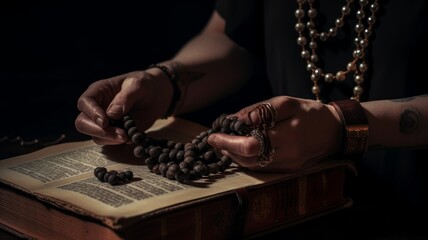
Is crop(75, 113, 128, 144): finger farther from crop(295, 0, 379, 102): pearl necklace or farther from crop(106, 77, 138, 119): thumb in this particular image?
crop(295, 0, 379, 102): pearl necklace

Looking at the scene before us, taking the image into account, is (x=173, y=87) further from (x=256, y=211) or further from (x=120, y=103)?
(x=256, y=211)

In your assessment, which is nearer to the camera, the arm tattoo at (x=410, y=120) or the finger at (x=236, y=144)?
the finger at (x=236, y=144)

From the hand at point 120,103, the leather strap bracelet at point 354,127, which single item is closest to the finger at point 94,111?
the hand at point 120,103

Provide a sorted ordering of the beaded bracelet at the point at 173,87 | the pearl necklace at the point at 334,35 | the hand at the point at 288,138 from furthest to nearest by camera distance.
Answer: the beaded bracelet at the point at 173,87, the pearl necklace at the point at 334,35, the hand at the point at 288,138

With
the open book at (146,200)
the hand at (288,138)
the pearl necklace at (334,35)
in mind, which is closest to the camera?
the open book at (146,200)

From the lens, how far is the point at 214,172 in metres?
1.06

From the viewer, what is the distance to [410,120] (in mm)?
1179

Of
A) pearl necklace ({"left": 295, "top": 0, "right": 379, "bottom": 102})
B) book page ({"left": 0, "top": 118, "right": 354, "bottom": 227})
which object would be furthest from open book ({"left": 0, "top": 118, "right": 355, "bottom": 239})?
pearl necklace ({"left": 295, "top": 0, "right": 379, "bottom": 102})

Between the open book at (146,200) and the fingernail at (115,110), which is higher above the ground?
the fingernail at (115,110)

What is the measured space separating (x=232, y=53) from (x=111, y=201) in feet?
2.29

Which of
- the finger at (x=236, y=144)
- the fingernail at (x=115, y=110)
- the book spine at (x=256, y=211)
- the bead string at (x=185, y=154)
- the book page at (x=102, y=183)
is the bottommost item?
the book spine at (x=256, y=211)

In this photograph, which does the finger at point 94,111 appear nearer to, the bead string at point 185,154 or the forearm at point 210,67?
the bead string at point 185,154

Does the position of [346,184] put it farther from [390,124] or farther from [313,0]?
[313,0]

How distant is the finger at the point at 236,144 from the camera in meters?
0.99
